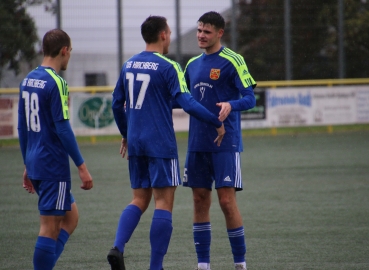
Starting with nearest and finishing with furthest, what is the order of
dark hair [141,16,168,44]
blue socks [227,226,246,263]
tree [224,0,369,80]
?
dark hair [141,16,168,44]
blue socks [227,226,246,263]
tree [224,0,369,80]

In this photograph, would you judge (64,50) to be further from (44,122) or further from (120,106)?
(120,106)

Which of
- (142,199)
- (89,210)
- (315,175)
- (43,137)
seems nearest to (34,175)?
(43,137)

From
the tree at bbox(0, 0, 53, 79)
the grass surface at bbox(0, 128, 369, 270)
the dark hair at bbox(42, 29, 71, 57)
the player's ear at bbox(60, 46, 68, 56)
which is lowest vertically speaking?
the grass surface at bbox(0, 128, 369, 270)

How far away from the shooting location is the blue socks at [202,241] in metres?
5.55

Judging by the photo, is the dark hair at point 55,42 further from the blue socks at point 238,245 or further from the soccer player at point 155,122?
the blue socks at point 238,245

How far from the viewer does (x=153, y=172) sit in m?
5.10

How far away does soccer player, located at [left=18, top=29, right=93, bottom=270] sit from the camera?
4582 millimetres

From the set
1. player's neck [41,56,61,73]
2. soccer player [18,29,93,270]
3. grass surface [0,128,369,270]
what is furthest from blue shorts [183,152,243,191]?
player's neck [41,56,61,73]

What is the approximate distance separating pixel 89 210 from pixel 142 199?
3414 mm

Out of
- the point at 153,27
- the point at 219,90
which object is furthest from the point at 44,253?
the point at 219,90

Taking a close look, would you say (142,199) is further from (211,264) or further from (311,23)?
(311,23)

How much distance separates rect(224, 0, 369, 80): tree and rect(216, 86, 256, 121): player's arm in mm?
14734

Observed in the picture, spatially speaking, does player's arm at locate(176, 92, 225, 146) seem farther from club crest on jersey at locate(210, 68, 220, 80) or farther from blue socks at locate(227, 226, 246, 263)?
blue socks at locate(227, 226, 246, 263)

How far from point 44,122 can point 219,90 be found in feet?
5.13
